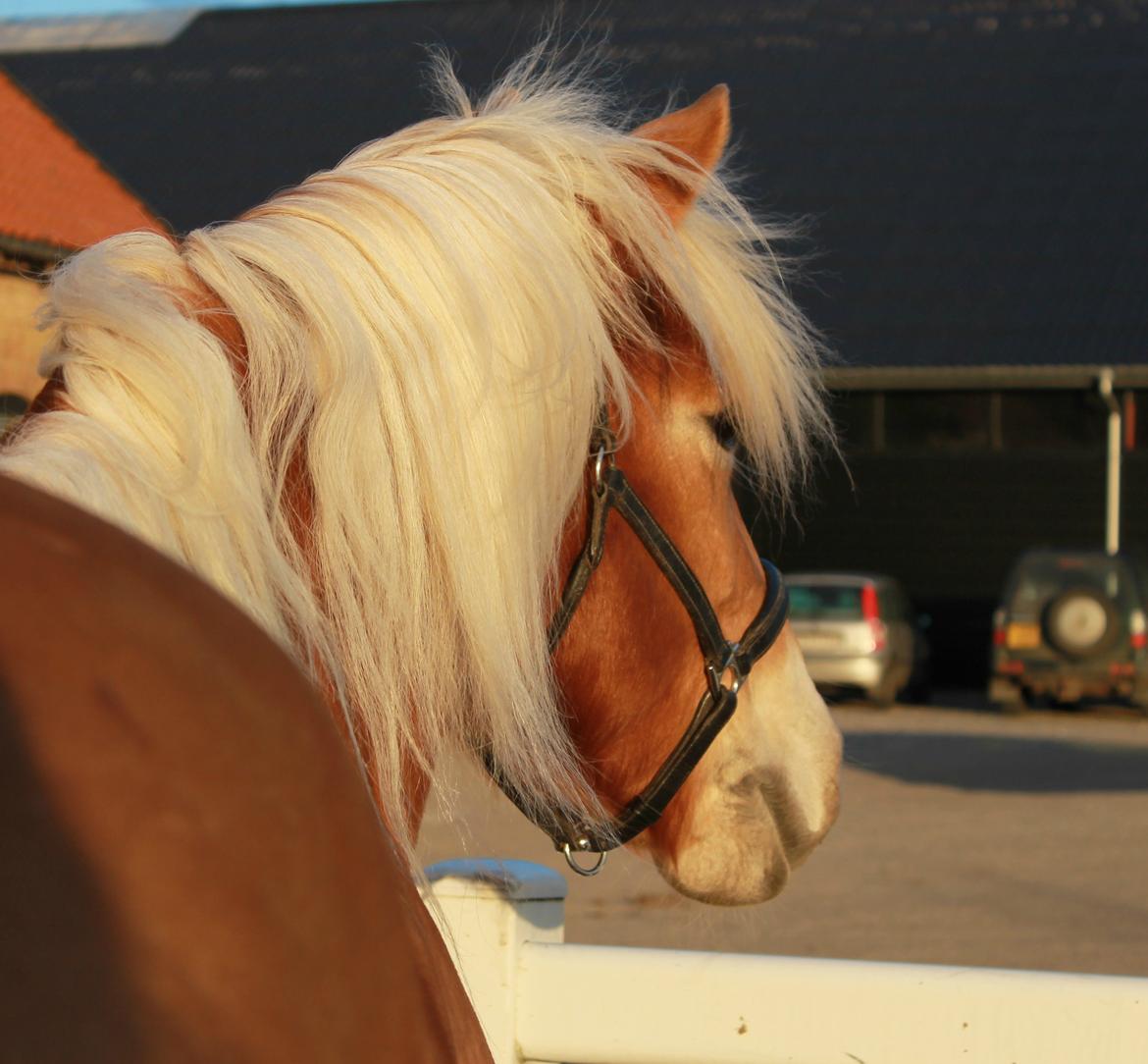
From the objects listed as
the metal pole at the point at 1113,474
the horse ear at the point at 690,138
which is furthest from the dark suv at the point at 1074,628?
the horse ear at the point at 690,138

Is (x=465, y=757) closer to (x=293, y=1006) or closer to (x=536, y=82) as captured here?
(x=536, y=82)

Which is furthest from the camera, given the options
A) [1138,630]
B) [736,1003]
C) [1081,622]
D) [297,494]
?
[1138,630]

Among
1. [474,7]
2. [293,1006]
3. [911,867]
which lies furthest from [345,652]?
[474,7]

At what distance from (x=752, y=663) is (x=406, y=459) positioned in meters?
0.57

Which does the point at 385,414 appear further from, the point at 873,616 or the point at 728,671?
the point at 873,616

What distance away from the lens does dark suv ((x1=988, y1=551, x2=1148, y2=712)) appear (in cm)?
1529

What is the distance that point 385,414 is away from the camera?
1424 millimetres

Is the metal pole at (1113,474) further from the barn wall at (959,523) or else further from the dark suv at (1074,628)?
the dark suv at (1074,628)

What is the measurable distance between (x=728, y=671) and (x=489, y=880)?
616 mm

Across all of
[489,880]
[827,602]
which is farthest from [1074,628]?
[489,880]

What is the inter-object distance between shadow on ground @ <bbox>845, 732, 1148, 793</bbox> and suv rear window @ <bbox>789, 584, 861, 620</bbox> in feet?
5.69

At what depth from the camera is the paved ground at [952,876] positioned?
6.54 metres

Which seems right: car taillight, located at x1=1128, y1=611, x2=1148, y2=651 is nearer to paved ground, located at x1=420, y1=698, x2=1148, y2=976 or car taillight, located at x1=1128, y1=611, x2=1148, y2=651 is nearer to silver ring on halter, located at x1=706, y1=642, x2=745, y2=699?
paved ground, located at x1=420, y1=698, x2=1148, y2=976

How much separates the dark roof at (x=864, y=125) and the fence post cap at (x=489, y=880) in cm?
1728
